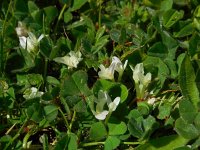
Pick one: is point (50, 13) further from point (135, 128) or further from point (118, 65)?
point (135, 128)

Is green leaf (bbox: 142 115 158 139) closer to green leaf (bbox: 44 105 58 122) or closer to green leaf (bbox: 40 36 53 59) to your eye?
green leaf (bbox: 44 105 58 122)

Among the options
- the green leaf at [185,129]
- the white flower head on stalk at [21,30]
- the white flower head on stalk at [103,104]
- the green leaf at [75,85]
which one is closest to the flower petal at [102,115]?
the white flower head on stalk at [103,104]

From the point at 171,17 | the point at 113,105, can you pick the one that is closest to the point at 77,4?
the point at 171,17

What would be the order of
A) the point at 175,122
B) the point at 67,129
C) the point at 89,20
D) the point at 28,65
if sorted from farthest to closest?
the point at 89,20 < the point at 28,65 < the point at 67,129 < the point at 175,122

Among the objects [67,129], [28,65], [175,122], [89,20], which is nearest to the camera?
[175,122]

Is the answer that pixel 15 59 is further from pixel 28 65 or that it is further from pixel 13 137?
pixel 13 137

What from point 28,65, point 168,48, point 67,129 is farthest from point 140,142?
point 28,65

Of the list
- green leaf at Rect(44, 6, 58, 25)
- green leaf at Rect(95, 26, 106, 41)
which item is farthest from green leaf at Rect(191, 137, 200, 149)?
green leaf at Rect(44, 6, 58, 25)
